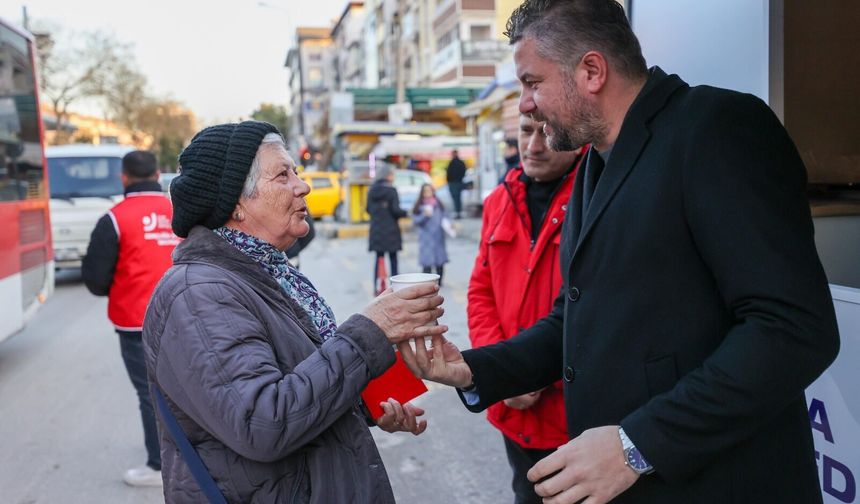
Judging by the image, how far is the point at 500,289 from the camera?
116 inches

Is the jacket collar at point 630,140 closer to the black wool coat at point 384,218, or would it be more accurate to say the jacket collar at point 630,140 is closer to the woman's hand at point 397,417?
the woman's hand at point 397,417

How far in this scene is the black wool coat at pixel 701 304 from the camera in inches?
53.1

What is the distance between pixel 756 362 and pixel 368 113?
134 feet

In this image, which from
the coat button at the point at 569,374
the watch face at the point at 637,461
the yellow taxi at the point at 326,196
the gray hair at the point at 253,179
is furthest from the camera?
the yellow taxi at the point at 326,196

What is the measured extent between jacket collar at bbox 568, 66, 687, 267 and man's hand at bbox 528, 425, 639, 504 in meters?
0.46

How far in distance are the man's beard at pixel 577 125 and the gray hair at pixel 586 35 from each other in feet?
0.24

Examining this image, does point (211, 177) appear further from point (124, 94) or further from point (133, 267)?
point (124, 94)

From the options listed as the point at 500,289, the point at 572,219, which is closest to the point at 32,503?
the point at 500,289

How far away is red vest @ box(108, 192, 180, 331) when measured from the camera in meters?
4.34

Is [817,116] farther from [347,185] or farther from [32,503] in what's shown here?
[347,185]

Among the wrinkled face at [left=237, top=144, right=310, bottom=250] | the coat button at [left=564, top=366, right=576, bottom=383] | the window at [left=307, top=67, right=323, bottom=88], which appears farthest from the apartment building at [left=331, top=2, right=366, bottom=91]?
the coat button at [left=564, top=366, right=576, bottom=383]

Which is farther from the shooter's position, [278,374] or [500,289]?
[500,289]

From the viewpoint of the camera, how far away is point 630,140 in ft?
5.24

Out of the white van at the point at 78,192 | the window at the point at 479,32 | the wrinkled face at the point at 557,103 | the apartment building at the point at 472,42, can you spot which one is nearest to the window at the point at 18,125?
the white van at the point at 78,192
